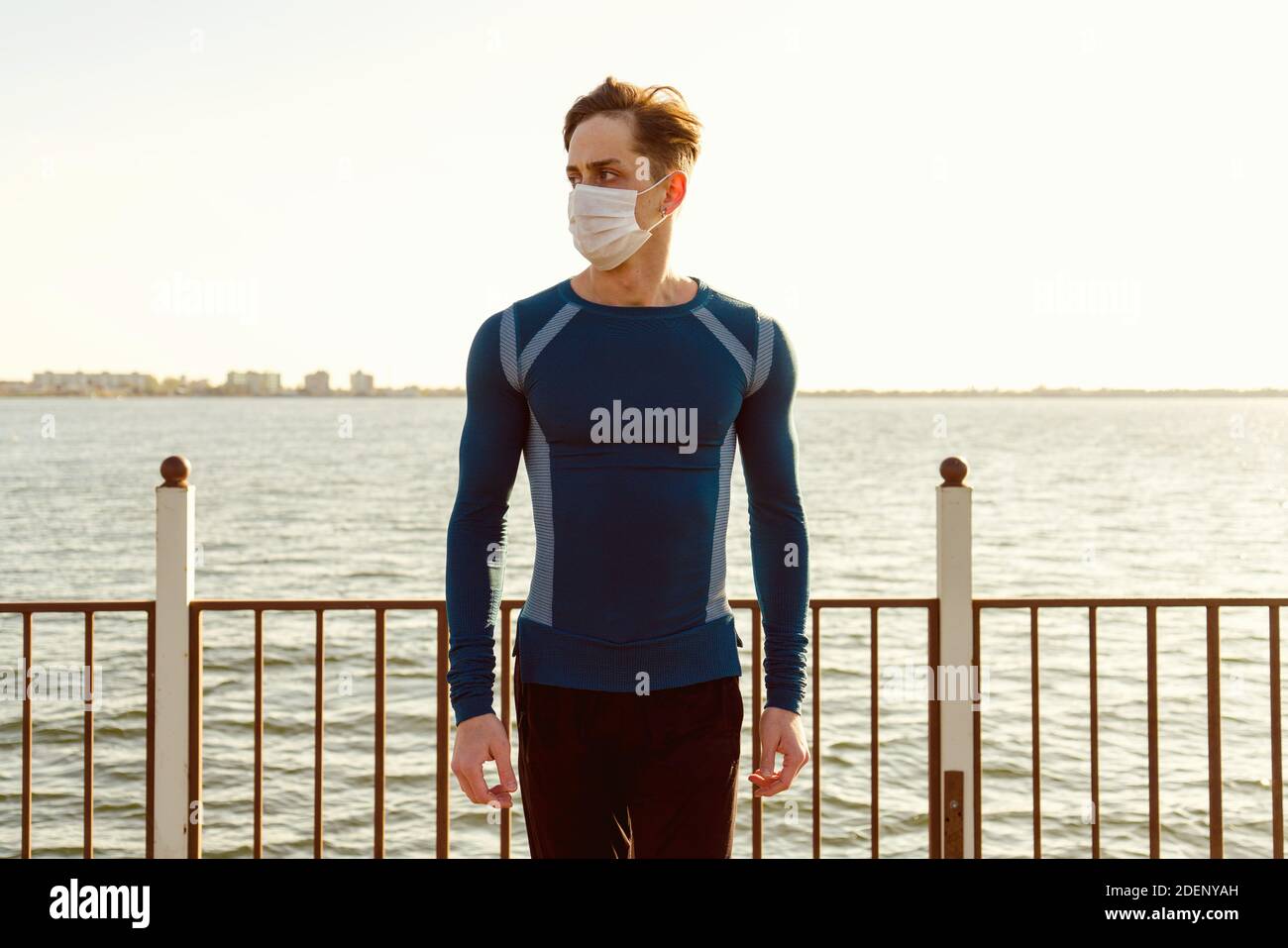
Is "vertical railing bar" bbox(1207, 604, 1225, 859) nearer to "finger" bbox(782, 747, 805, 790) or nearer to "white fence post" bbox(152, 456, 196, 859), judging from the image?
"finger" bbox(782, 747, 805, 790)

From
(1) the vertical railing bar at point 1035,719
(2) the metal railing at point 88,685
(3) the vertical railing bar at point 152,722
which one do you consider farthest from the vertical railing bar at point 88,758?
(1) the vertical railing bar at point 1035,719

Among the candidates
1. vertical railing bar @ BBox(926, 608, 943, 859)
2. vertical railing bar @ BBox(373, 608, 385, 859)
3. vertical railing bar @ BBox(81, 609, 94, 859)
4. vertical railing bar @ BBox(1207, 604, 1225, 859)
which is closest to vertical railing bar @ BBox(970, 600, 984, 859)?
vertical railing bar @ BBox(926, 608, 943, 859)

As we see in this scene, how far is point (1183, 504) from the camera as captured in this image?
4394 centimetres

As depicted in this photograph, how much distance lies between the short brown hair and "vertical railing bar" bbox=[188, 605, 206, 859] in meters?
2.68

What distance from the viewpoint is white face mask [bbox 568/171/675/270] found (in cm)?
196

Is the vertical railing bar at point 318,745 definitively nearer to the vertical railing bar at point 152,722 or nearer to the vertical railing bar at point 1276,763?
the vertical railing bar at point 152,722

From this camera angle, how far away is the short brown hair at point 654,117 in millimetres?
1945

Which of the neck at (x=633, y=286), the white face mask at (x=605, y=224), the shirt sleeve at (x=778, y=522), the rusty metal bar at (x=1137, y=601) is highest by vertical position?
the white face mask at (x=605, y=224)

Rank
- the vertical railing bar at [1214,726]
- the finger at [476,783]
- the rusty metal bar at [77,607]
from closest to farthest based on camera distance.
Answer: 1. the finger at [476,783]
2. the rusty metal bar at [77,607]
3. the vertical railing bar at [1214,726]

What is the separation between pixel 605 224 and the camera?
196 centimetres

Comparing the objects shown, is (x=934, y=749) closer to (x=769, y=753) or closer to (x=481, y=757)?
(x=769, y=753)

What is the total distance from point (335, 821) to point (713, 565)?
30.0 ft
